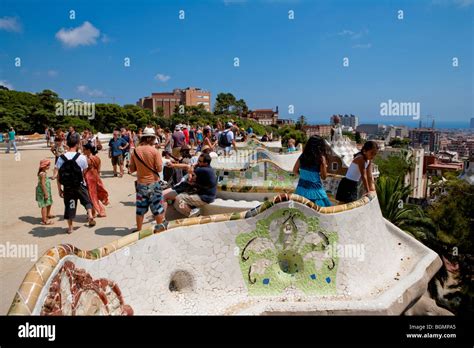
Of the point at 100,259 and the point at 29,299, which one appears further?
the point at 100,259

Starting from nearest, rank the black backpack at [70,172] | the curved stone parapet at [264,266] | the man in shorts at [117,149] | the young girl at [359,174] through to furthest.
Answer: the curved stone parapet at [264,266] < the young girl at [359,174] < the black backpack at [70,172] < the man in shorts at [117,149]

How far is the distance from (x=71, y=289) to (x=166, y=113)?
369 ft

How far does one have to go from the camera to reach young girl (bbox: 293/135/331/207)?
4.58m

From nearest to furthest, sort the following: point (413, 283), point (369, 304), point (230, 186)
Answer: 1. point (369, 304)
2. point (413, 283)
3. point (230, 186)

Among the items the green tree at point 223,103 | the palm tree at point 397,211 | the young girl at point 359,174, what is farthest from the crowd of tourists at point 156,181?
the green tree at point 223,103

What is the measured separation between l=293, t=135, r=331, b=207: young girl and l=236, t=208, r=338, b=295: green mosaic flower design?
26.9 inches

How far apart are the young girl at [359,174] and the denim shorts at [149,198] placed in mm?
2720

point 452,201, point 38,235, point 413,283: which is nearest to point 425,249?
point 413,283

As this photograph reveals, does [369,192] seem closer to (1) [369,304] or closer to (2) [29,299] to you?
(1) [369,304]

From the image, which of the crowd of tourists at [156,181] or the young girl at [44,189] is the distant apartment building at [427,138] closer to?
the crowd of tourists at [156,181]

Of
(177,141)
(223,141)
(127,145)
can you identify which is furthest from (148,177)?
(127,145)

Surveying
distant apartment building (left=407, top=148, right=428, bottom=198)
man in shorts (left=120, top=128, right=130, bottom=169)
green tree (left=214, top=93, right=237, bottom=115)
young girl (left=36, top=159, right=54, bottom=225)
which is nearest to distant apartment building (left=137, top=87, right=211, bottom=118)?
green tree (left=214, top=93, right=237, bottom=115)

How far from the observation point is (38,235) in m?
5.85

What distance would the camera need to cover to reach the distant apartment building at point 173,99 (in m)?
112
